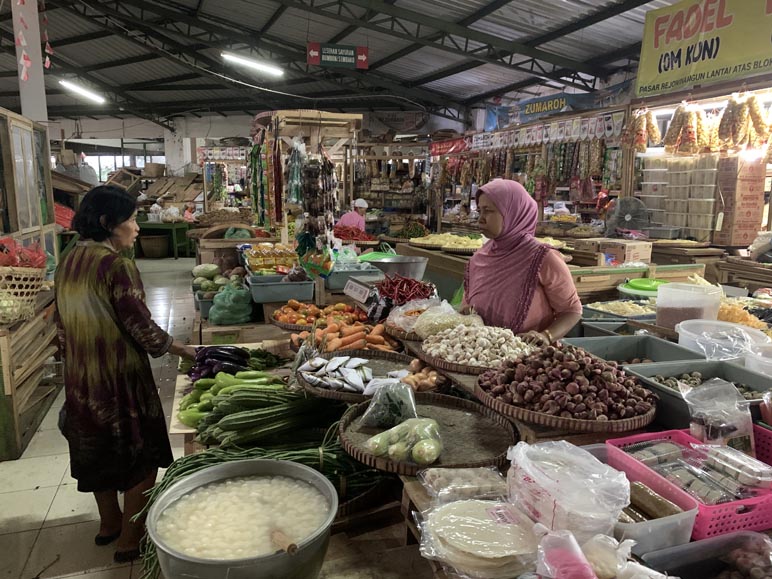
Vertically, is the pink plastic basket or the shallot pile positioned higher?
the shallot pile

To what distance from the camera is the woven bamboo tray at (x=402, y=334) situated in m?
2.70

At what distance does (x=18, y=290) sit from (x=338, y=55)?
751 centimetres

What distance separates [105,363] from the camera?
8.64 ft

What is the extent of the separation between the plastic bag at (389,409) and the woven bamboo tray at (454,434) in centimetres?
3

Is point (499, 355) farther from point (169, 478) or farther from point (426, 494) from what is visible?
point (169, 478)

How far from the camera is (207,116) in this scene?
67.4 ft

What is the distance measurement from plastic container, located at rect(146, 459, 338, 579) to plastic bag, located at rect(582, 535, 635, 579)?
55 centimetres

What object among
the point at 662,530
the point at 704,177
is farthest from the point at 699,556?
the point at 704,177

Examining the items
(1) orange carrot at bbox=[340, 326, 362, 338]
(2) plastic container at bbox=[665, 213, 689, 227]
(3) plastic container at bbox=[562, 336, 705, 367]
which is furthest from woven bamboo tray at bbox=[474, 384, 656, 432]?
(2) plastic container at bbox=[665, 213, 689, 227]

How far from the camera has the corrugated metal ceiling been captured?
937cm

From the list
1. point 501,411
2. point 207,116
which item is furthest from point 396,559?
point 207,116

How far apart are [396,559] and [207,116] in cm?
2132

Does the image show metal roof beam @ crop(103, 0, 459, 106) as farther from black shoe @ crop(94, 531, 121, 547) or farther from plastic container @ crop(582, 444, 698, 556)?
plastic container @ crop(582, 444, 698, 556)

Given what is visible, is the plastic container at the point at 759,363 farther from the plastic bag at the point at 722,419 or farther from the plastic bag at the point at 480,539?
the plastic bag at the point at 480,539
